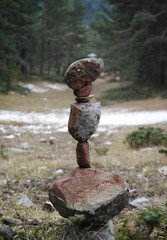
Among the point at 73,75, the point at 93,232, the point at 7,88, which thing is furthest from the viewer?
the point at 7,88

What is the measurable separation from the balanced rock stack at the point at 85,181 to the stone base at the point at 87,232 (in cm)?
9

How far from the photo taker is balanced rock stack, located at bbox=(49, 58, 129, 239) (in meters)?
2.28

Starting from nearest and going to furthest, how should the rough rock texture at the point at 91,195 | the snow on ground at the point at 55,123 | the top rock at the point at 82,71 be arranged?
the rough rock texture at the point at 91,195 < the top rock at the point at 82,71 < the snow on ground at the point at 55,123

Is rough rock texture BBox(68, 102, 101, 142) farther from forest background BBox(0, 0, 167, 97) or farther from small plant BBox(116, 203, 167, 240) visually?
forest background BBox(0, 0, 167, 97)

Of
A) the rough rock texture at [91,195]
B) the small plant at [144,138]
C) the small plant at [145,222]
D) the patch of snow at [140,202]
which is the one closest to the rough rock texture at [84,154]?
the rough rock texture at [91,195]

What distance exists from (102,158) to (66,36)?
2797 cm

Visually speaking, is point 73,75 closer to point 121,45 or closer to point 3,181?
point 3,181

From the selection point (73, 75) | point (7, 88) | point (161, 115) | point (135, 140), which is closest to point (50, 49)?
point (7, 88)

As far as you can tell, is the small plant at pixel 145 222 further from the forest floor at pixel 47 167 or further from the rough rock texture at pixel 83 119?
the rough rock texture at pixel 83 119

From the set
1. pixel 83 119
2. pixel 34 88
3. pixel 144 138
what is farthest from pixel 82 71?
pixel 34 88

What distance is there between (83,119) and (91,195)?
76 centimetres

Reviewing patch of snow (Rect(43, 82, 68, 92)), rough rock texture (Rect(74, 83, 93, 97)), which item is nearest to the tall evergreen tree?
patch of snow (Rect(43, 82, 68, 92))

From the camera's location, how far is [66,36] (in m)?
30.8

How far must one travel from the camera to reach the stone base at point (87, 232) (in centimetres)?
232
